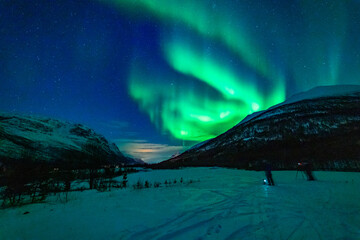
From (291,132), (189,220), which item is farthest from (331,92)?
(189,220)

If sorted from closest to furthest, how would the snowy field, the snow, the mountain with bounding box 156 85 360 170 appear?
the snowy field → the mountain with bounding box 156 85 360 170 → the snow

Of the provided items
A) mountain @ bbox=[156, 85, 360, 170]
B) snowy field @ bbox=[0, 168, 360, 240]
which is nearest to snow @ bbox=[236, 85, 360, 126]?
mountain @ bbox=[156, 85, 360, 170]

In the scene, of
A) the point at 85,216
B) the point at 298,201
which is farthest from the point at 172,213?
the point at 298,201

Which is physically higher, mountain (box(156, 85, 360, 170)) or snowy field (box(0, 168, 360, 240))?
mountain (box(156, 85, 360, 170))

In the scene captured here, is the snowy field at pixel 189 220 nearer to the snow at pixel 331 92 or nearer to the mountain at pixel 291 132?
the mountain at pixel 291 132

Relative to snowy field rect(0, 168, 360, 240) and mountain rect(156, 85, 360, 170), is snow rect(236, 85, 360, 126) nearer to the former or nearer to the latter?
mountain rect(156, 85, 360, 170)

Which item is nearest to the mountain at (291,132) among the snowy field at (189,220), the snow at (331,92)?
the snow at (331,92)

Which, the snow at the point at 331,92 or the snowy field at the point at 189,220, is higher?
the snow at the point at 331,92

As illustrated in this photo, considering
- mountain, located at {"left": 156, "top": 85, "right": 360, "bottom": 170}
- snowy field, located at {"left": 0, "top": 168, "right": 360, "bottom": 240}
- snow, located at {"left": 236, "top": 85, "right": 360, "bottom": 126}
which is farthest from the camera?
snow, located at {"left": 236, "top": 85, "right": 360, "bottom": 126}

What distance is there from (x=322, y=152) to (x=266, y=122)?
165 ft

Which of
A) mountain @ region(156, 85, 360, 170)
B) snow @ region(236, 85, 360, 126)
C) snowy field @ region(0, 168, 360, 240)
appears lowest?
snowy field @ region(0, 168, 360, 240)

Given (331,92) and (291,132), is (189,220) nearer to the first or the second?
(291,132)

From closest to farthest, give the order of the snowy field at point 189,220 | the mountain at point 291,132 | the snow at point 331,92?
1. the snowy field at point 189,220
2. the mountain at point 291,132
3. the snow at point 331,92

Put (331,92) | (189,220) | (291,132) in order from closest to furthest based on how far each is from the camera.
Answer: (189,220)
(291,132)
(331,92)
